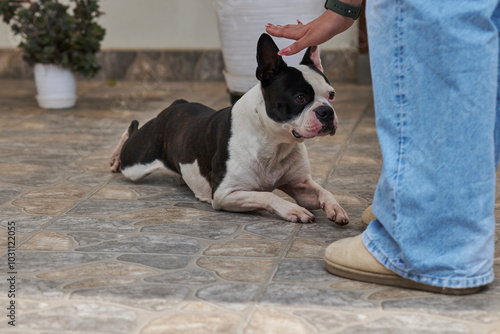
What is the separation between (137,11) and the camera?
20.2ft

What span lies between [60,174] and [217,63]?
2.89m

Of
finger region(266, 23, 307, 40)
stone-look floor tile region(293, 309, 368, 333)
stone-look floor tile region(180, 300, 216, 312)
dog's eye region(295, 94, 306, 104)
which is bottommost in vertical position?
stone-look floor tile region(180, 300, 216, 312)

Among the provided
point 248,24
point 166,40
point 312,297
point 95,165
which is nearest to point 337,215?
point 312,297

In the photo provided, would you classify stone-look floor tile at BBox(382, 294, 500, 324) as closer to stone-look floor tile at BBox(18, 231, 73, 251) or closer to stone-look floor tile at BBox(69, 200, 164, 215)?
stone-look floor tile at BBox(18, 231, 73, 251)

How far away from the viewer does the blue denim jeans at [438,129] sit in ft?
5.95

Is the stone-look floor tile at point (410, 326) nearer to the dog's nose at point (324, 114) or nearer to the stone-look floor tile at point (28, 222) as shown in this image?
the dog's nose at point (324, 114)

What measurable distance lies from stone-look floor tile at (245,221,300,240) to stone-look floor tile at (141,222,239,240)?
0.07m

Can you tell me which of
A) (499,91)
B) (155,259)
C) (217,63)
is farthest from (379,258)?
(217,63)

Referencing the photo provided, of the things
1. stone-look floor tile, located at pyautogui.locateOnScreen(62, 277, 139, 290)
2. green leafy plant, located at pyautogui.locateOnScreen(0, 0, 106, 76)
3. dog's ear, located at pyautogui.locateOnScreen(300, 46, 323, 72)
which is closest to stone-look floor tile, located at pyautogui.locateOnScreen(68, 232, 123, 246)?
stone-look floor tile, located at pyautogui.locateOnScreen(62, 277, 139, 290)

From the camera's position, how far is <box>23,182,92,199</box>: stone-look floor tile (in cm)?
311

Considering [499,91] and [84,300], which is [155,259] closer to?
[84,300]

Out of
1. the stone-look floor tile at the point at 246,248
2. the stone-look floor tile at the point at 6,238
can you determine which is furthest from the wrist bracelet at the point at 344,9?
the stone-look floor tile at the point at 6,238

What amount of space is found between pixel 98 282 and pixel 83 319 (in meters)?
0.26

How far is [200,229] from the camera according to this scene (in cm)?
264
